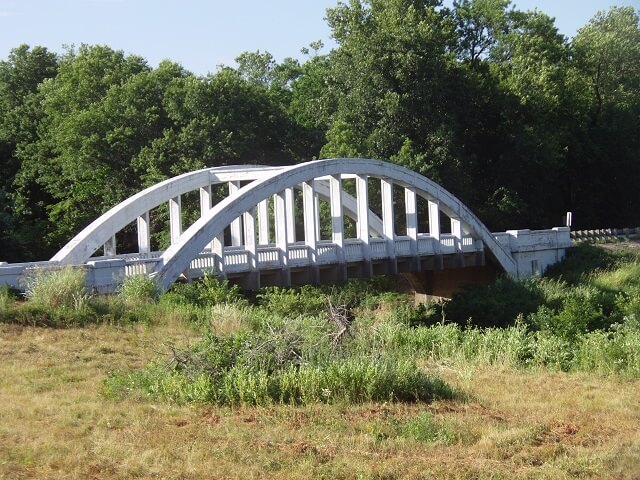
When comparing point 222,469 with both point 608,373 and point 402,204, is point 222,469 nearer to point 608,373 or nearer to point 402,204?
point 608,373

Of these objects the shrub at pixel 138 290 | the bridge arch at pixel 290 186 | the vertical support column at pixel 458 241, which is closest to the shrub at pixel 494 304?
the vertical support column at pixel 458 241

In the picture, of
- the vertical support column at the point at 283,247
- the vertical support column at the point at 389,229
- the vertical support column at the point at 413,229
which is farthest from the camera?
the vertical support column at the point at 413,229

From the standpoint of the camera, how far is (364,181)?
106ft

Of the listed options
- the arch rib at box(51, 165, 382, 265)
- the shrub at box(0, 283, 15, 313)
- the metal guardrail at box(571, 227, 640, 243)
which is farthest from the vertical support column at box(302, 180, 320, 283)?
the metal guardrail at box(571, 227, 640, 243)

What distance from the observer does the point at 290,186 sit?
1127 inches

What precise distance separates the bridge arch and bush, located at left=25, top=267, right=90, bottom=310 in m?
4.40

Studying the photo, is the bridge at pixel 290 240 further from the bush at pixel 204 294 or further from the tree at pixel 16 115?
the tree at pixel 16 115

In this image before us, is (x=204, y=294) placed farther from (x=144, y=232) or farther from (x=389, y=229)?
(x=389, y=229)

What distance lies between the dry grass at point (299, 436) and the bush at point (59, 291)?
13.4ft

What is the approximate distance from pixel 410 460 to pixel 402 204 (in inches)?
1576

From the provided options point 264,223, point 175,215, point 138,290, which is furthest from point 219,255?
point 264,223

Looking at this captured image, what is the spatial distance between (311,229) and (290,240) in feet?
11.4

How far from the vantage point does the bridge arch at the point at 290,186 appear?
24234 mm

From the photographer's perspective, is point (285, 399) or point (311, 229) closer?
point (285, 399)
